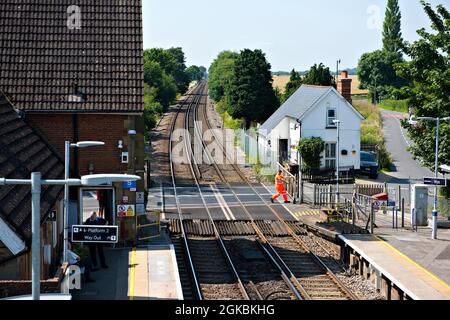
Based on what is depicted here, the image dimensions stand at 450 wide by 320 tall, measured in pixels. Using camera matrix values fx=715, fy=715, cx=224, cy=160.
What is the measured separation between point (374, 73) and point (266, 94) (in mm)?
37926

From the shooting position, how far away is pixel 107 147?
2367 cm

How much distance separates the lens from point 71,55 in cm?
2486

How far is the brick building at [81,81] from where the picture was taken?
2348cm

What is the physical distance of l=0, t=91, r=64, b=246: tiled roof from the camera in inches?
561

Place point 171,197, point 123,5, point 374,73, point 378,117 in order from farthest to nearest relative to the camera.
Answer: point 374,73 → point 378,117 → point 171,197 → point 123,5

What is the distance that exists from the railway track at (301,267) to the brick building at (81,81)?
523cm

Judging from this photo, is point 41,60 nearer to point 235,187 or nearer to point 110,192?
point 110,192

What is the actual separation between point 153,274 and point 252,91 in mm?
51438

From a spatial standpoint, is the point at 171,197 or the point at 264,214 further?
the point at 171,197

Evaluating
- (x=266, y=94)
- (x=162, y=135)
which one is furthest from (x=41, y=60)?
(x=266, y=94)

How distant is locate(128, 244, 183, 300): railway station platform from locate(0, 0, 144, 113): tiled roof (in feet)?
15.3

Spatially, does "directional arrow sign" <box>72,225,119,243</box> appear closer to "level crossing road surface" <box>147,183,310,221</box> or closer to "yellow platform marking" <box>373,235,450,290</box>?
"yellow platform marking" <box>373,235,450,290</box>

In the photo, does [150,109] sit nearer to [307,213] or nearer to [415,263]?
[307,213]

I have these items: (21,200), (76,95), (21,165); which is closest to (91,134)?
(76,95)
